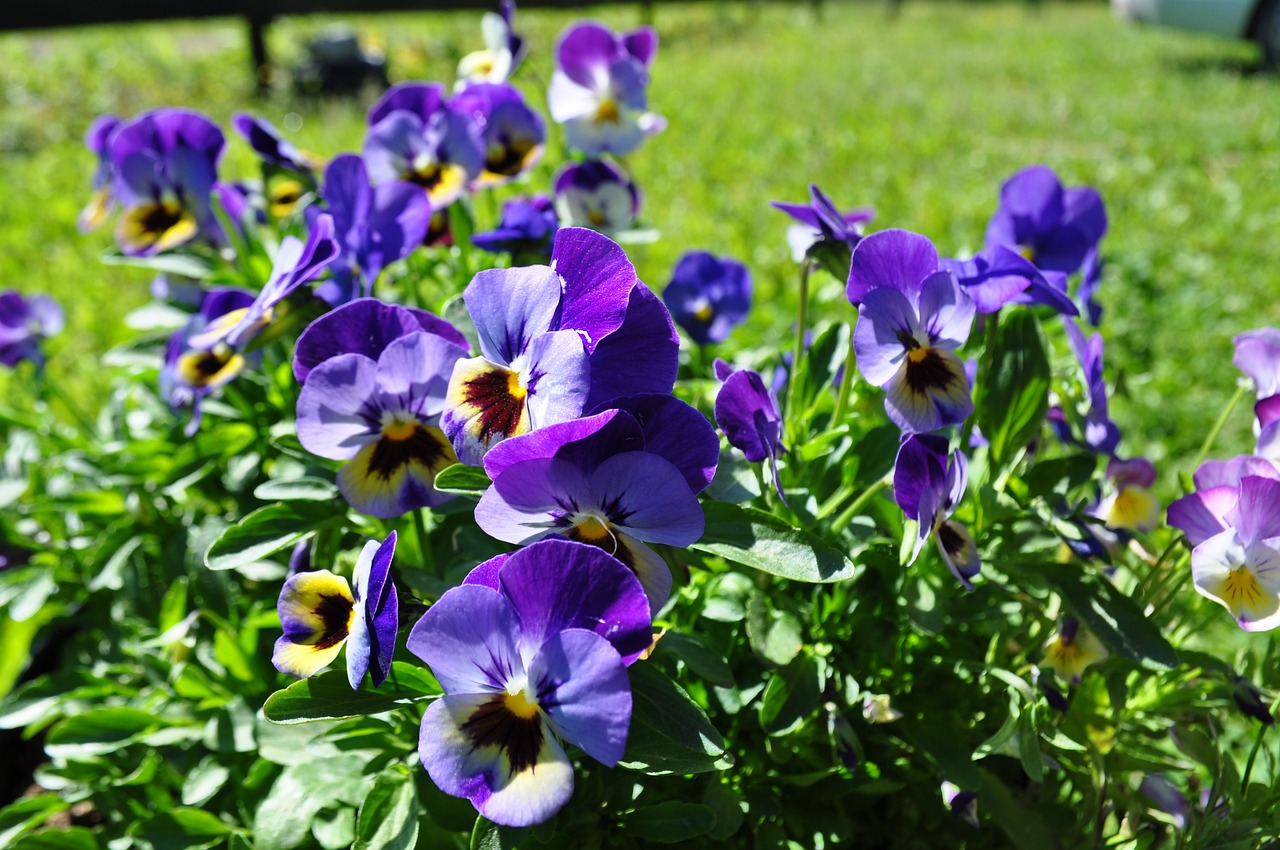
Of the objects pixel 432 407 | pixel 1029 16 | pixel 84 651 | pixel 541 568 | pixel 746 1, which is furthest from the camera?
pixel 1029 16

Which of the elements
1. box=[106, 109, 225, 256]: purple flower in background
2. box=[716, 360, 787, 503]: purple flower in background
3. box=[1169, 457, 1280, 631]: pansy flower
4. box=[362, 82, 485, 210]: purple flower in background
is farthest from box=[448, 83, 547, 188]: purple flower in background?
box=[1169, 457, 1280, 631]: pansy flower

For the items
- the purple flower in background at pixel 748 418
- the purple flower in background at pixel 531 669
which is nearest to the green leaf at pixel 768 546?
the purple flower in background at pixel 748 418

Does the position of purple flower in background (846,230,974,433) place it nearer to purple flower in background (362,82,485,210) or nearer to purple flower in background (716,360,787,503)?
purple flower in background (716,360,787,503)

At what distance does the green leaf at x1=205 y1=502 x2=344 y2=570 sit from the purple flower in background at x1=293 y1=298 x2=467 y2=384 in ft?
0.67

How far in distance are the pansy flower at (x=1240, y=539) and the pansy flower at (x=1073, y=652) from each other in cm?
20

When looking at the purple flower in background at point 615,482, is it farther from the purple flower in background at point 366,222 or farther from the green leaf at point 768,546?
the purple flower in background at point 366,222

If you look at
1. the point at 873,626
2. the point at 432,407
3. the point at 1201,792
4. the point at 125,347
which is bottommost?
the point at 1201,792

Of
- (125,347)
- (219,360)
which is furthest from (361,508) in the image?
(125,347)

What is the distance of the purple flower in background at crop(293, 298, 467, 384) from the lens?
1.02 metres

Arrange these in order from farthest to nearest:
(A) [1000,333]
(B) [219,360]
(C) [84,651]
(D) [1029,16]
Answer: (D) [1029,16] < (C) [84,651] < (B) [219,360] < (A) [1000,333]

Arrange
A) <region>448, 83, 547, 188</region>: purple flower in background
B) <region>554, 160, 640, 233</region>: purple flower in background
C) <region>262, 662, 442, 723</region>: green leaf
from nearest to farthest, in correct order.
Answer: <region>262, 662, 442, 723</region>: green leaf
<region>448, 83, 547, 188</region>: purple flower in background
<region>554, 160, 640, 233</region>: purple flower in background

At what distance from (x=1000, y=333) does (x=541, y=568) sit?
64 centimetres

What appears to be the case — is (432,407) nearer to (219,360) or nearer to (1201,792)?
(219,360)

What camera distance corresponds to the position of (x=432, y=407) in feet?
3.28
